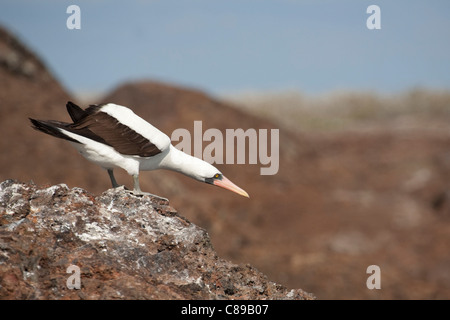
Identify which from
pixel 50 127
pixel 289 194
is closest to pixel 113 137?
pixel 50 127

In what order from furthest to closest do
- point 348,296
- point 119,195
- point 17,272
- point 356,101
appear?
1. point 356,101
2. point 348,296
3. point 119,195
4. point 17,272

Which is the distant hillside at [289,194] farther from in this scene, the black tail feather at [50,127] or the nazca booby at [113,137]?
the black tail feather at [50,127]

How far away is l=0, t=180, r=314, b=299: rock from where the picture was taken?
220 inches

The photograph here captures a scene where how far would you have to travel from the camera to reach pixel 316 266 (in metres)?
20.4

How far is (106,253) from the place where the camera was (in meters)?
6.04

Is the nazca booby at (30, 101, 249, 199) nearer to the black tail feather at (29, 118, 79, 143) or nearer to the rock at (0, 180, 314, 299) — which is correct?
the black tail feather at (29, 118, 79, 143)

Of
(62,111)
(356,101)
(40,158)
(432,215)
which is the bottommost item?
(432,215)

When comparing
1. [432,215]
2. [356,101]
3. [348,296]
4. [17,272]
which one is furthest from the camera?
[356,101]

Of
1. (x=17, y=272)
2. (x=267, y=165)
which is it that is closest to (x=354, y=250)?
(x=267, y=165)

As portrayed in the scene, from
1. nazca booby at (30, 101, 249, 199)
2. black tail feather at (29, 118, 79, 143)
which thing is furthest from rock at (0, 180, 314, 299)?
black tail feather at (29, 118, 79, 143)

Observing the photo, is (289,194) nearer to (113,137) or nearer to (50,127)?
(113,137)

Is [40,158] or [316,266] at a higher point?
[40,158]
